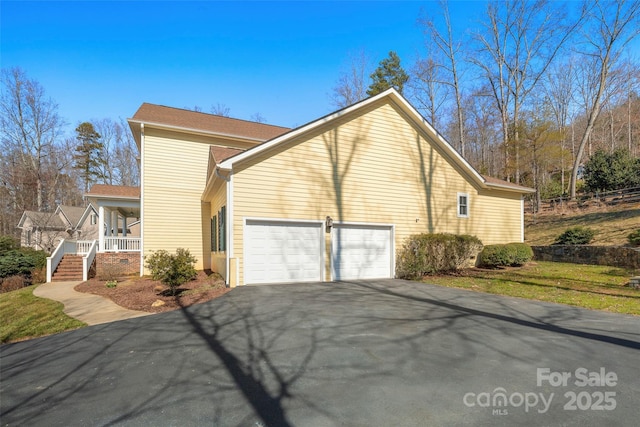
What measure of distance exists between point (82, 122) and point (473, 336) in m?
46.2

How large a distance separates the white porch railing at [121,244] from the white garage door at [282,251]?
9.24m

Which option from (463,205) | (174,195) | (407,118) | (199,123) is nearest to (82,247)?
(174,195)

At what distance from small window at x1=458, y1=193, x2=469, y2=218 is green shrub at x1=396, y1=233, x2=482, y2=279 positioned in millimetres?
1276

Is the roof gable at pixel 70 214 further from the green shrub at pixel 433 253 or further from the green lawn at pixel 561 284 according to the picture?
the green lawn at pixel 561 284

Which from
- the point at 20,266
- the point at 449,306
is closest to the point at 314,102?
the point at 20,266

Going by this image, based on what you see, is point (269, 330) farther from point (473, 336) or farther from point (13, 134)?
point (13, 134)

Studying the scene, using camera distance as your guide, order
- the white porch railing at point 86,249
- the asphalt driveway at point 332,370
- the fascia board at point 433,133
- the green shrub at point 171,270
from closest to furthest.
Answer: the asphalt driveway at point 332,370 → the green shrub at point 171,270 → the fascia board at point 433,133 → the white porch railing at point 86,249

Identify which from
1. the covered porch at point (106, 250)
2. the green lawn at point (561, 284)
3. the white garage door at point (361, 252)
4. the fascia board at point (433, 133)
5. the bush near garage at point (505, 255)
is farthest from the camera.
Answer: the covered porch at point (106, 250)

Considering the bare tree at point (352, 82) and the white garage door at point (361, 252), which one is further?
the bare tree at point (352, 82)

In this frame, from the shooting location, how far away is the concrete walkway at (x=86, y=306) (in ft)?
21.5

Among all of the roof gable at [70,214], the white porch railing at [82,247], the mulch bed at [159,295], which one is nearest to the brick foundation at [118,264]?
the white porch railing at [82,247]

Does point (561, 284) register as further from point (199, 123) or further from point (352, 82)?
point (352, 82)

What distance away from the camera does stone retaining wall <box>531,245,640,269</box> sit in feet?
39.3

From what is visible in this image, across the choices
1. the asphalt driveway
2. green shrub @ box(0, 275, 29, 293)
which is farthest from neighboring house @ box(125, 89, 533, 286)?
green shrub @ box(0, 275, 29, 293)
